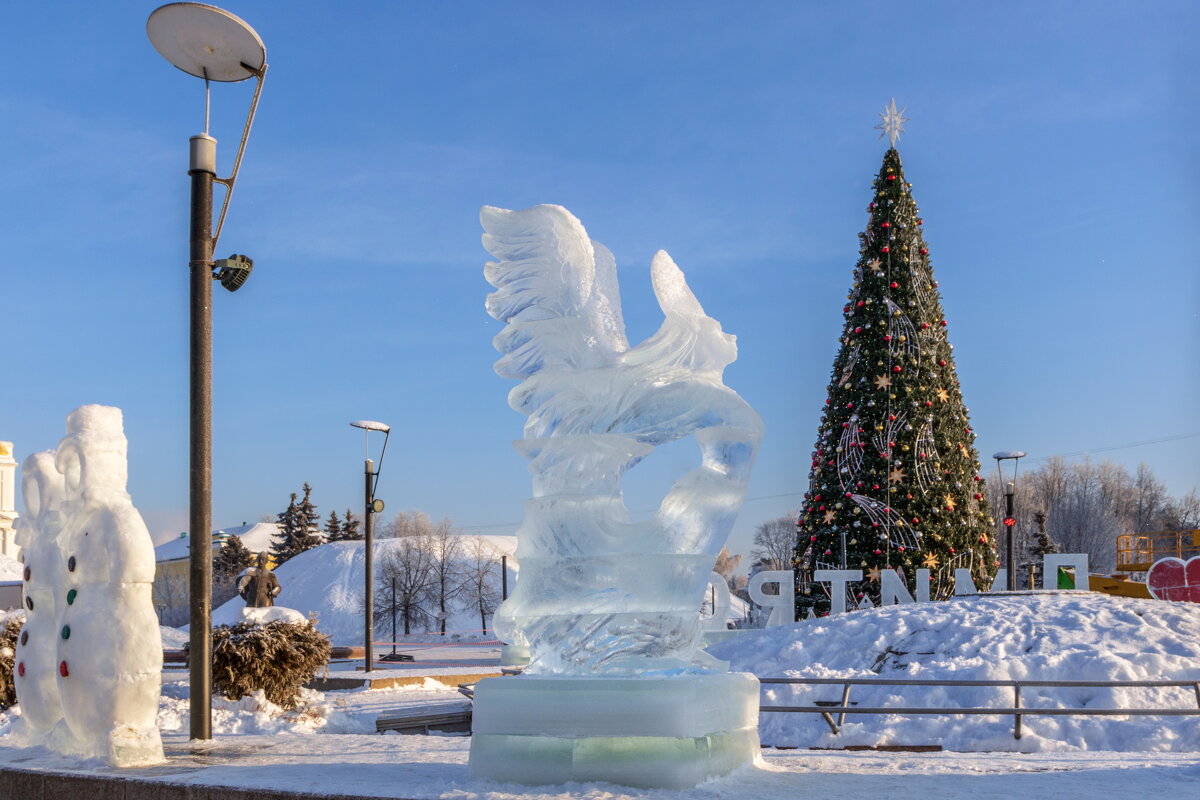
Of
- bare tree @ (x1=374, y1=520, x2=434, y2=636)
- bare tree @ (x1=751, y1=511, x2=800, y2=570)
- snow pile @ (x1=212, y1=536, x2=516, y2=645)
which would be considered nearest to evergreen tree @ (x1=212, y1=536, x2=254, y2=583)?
snow pile @ (x1=212, y1=536, x2=516, y2=645)

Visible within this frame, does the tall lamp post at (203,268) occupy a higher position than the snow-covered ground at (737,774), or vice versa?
the tall lamp post at (203,268)

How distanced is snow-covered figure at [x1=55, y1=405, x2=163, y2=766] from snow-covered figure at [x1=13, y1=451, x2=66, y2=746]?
0.39 metres

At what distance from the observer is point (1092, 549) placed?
2776 inches

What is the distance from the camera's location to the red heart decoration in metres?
18.8

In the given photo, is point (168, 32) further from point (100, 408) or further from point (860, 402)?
point (860, 402)

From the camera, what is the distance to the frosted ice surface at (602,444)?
819 cm

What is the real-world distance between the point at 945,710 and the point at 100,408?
8.01 m

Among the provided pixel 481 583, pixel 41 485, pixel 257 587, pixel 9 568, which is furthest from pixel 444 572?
pixel 41 485

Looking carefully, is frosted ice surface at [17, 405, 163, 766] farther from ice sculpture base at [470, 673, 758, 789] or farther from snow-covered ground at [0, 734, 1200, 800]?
ice sculpture base at [470, 673, 758, 789]

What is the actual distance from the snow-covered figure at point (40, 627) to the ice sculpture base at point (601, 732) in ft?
14.0

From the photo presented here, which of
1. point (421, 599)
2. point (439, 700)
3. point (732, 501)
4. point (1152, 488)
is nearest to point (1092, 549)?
A: point (1152, 488)

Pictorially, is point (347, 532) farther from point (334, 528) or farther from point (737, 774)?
point (737, 774)

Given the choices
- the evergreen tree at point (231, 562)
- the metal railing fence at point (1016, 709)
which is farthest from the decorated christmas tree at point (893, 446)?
the evergreen tree at point (231, 562)

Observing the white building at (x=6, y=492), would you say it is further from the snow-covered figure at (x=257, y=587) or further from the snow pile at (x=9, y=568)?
the snow-covered figure at (x=257, y=587)
